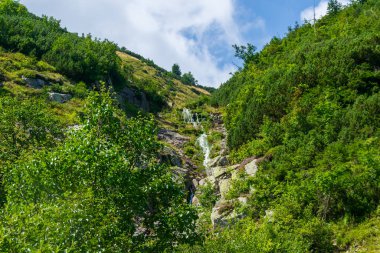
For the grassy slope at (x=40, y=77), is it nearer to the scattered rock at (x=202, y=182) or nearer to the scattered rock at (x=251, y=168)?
the scattered rock at (x=202, y=182)

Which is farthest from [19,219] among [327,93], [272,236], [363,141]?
[327,93]

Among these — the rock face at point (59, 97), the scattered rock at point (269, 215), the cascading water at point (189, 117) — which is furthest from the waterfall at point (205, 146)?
the scattered rock at point (269, 215)

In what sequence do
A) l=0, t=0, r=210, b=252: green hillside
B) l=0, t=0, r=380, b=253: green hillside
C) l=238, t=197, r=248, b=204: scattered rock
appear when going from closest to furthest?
l=0, t=0, r=210, b=252: green hillside < l=0, t=0, r=380, b=253: green hillside < l=238, t=197, r=248, b=204: scattered rock

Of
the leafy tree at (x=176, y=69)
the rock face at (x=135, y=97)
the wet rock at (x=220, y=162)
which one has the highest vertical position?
the leafy tree at (x=176, y=69)

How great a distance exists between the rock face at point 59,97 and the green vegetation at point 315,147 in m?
22.5

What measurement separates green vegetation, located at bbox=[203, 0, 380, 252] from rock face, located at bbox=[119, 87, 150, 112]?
2790 centimetres

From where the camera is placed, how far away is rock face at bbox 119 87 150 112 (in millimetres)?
77244

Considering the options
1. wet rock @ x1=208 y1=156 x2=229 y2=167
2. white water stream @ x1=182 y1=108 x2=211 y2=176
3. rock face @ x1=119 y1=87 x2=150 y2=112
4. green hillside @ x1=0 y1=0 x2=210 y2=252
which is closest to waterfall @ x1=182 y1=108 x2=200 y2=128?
white water stream @ x1=182 y1=108 x2=211 y2=176

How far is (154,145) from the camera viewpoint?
17.1 meters

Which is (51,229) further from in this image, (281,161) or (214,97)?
(214,97)

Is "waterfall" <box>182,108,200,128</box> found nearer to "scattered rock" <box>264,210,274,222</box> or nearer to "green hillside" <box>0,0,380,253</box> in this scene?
"green hillside" <box>0,0,380,253</box>

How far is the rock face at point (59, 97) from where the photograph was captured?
53.4 metres

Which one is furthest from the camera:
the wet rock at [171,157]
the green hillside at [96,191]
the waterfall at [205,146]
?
the waterfall at [205,146]

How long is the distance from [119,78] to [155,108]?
33.1 ft
